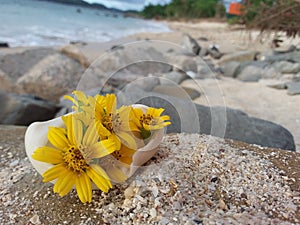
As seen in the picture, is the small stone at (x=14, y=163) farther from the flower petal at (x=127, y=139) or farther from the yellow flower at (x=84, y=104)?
the flower petal at (x=127, y=139)

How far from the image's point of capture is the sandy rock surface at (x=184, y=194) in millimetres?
1146

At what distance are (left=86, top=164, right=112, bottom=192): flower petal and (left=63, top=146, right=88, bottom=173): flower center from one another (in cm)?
3

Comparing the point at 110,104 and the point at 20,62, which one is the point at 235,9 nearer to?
the point at 20,62

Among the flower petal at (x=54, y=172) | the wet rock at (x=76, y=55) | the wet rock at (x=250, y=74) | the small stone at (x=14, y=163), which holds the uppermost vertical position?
the flower petal at (x=54, y=172)

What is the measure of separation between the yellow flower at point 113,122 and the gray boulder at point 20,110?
260cm

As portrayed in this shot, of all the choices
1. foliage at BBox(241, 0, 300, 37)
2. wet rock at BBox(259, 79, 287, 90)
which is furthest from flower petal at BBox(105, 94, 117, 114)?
foliage at BBox(241, 0, 300, 37)

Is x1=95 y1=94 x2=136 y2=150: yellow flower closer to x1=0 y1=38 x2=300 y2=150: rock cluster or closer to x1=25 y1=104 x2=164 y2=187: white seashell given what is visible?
x1=25 y1=104 x2=164 y2=187: white seashell

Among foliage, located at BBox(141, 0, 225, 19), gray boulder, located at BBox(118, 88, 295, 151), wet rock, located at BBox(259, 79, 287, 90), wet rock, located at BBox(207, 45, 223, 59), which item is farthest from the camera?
foliage, located at BBox(141, 0, 225, 19)

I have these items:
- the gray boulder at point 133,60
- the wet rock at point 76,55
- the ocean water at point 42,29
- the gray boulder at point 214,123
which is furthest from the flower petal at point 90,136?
the ocean water at point 42,29

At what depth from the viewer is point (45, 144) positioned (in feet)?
3.93

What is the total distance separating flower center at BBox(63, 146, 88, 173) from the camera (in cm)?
111

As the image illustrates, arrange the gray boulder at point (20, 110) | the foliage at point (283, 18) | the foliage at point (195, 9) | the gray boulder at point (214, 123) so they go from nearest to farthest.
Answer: the gray boulder at point (214, 123)
the gray boulder at point (20, 110)
the foliage at point (283, 18)
the foliage at point (195, 9)

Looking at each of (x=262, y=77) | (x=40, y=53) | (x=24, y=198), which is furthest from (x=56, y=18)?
(x=24, y=198)

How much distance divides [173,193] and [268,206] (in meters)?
0.40
